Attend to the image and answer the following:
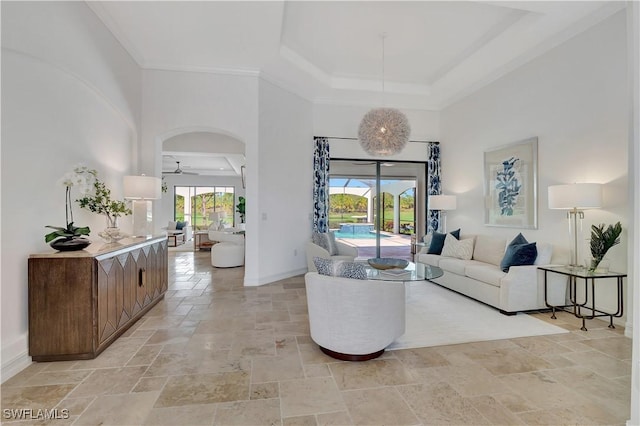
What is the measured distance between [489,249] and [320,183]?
10.9 ft

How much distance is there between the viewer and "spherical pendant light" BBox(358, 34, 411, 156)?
4.68 metres

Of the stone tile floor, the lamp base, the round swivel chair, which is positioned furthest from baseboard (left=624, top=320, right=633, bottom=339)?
the round swivel chair

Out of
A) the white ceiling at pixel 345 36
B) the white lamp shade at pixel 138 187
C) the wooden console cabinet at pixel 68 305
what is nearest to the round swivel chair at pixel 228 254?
the white lamp shade at pixel 138 187

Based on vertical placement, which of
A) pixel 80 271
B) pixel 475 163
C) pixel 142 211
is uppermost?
pixel 475 163

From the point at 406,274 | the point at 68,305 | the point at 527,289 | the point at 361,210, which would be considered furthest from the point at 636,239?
the point at 361,210

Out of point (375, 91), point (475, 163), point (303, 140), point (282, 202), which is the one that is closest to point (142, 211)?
point (282, 202)

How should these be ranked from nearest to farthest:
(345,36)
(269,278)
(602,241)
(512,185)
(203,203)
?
(602,241), (345,36), (512,185), (269,278), (203,203)

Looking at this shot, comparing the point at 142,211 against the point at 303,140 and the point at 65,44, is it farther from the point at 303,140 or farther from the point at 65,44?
the point at 303,140

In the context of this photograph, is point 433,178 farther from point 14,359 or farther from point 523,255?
point 14,359

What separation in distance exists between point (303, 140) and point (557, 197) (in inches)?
170

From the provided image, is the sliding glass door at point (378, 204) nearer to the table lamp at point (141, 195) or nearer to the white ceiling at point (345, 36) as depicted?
the white ceiling at point (345, 36)

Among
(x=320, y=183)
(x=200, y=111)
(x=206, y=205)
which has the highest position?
(x=200, y=111)

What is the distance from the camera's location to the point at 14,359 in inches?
96.9

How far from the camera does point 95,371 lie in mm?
2521
